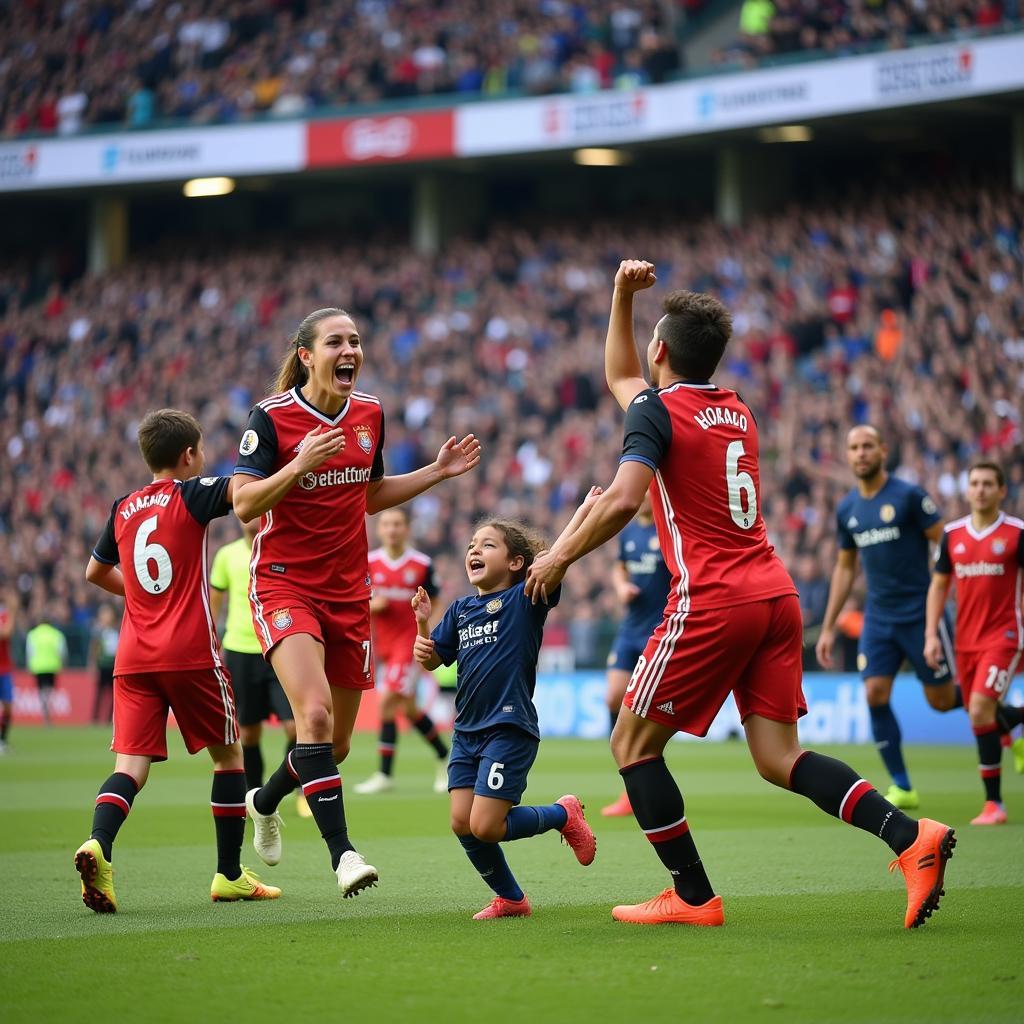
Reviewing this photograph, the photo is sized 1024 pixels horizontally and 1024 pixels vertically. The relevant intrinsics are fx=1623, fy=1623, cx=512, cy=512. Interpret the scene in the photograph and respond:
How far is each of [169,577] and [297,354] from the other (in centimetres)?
114

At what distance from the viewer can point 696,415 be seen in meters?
6.09

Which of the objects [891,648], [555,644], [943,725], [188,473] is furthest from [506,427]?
[188,473]

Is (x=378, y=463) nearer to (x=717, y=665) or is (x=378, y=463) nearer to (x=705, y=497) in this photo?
(x=705, y=497)

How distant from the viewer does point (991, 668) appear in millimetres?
10953

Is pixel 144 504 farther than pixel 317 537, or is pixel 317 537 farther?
pixel 144 504

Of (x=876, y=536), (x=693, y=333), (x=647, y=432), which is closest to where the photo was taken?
(x=647, y=432)

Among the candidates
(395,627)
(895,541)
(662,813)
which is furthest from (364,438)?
(395,627)

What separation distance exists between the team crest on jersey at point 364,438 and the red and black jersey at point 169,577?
623mm

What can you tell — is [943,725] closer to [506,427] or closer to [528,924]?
[506,427]

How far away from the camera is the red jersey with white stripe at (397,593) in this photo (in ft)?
45.4

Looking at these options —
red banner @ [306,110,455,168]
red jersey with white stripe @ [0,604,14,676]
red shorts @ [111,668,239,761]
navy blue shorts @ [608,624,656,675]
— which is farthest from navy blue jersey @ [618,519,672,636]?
red banner @ [306,110,455,168]

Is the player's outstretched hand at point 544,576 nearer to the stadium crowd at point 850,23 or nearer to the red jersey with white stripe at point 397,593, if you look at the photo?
the red jersey with white stripe at point 397,593

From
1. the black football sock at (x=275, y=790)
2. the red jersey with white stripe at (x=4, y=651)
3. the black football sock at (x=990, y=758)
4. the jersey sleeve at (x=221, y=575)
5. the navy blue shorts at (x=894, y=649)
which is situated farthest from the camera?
the red jersey with white stripe at (x=4, y=651)

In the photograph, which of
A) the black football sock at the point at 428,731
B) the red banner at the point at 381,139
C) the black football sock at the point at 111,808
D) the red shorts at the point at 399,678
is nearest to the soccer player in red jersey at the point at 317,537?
the black football sock at the point at 111,808
